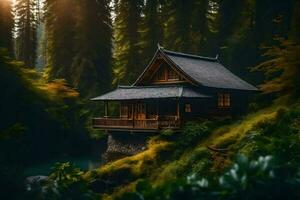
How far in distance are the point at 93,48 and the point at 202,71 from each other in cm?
1848

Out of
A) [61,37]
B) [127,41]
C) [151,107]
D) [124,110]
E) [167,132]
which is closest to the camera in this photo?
[167,132]

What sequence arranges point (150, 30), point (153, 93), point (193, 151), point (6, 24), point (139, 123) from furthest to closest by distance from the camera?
point (150, 30)
point (6, 24)
point (153, 93)
point (139, 123)
point (193, 151)

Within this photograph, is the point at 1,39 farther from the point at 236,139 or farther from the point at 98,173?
the point at 236,139

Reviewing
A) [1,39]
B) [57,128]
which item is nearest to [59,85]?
[57,128]

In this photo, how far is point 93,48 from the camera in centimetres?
5222

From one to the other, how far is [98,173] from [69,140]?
17230 mm

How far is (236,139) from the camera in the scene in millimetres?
26531

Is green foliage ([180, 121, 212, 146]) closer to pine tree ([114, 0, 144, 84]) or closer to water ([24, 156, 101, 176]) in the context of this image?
water ([24, 156, 101, 176])

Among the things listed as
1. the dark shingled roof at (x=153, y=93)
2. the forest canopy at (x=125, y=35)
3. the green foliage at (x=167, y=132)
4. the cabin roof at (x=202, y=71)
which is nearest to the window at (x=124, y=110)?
the dark shingled roof at (x=153, y=93)

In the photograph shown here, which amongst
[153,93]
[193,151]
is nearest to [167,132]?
[153,93]

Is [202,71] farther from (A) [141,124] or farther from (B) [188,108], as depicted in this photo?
(A) [141,124]

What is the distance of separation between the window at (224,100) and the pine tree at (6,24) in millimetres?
25545

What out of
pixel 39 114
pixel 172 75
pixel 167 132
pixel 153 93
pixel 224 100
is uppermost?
pixel 172 75

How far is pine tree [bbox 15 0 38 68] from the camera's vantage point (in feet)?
191
